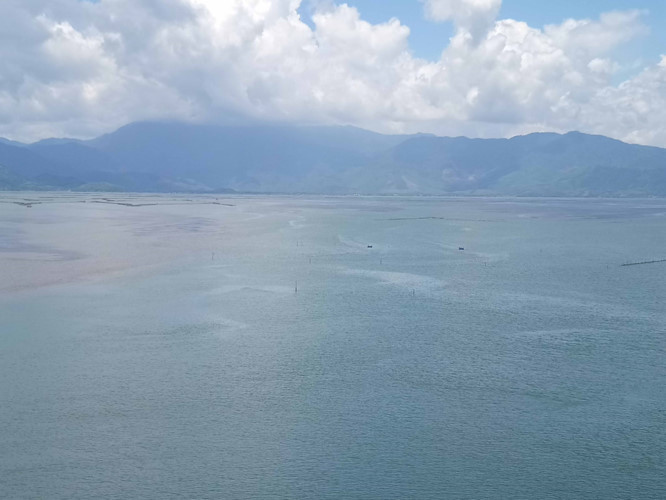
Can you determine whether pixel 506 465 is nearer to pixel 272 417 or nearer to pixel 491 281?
pixel 272 417

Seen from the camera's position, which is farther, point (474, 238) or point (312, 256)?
point (474, 238)

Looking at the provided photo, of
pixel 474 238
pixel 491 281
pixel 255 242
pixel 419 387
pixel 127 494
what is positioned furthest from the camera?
pixel 474 238

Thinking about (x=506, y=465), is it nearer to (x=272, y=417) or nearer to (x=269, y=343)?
(x=272, y=417)

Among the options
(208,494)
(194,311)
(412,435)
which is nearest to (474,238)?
(194,311)

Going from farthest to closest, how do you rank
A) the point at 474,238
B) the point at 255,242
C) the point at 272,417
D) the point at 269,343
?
the point at 474,238
the point at 255,242
the point at 269,343
the point at 272,417

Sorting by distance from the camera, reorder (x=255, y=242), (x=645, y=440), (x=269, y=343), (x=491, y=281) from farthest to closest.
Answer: (x=255, y=242)
(x=491, y=281)
(x=269, y=343)
(x=645, y=440)

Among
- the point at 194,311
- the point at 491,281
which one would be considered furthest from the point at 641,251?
the point at 194,311
